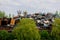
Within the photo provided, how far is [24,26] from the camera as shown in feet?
93.0

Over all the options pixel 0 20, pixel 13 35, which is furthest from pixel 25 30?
pixel 0 20

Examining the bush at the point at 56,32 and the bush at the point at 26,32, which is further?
the bush at the point at 56,32

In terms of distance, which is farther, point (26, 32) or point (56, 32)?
point (56, 32)

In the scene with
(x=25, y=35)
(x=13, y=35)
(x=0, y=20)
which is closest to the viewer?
Answer: (x=25, y=35)

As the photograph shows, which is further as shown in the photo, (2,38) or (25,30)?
(2,38)

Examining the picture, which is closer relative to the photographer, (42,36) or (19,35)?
(19,35)

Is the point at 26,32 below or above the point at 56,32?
above

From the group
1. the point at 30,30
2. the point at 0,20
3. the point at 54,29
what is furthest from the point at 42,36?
the point at 0,20

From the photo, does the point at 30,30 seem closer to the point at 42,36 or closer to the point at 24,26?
the point at 24,26

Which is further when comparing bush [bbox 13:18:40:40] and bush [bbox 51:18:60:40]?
bush [bbox 51:18:60:40]

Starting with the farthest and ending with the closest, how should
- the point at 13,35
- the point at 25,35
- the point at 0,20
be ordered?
1. the point at 0,20
2. the point at 13,35
3. the point at 25,35

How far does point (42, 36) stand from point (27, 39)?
3621mm

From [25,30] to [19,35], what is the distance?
0.78 m

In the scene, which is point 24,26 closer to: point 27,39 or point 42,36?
point 27,39
